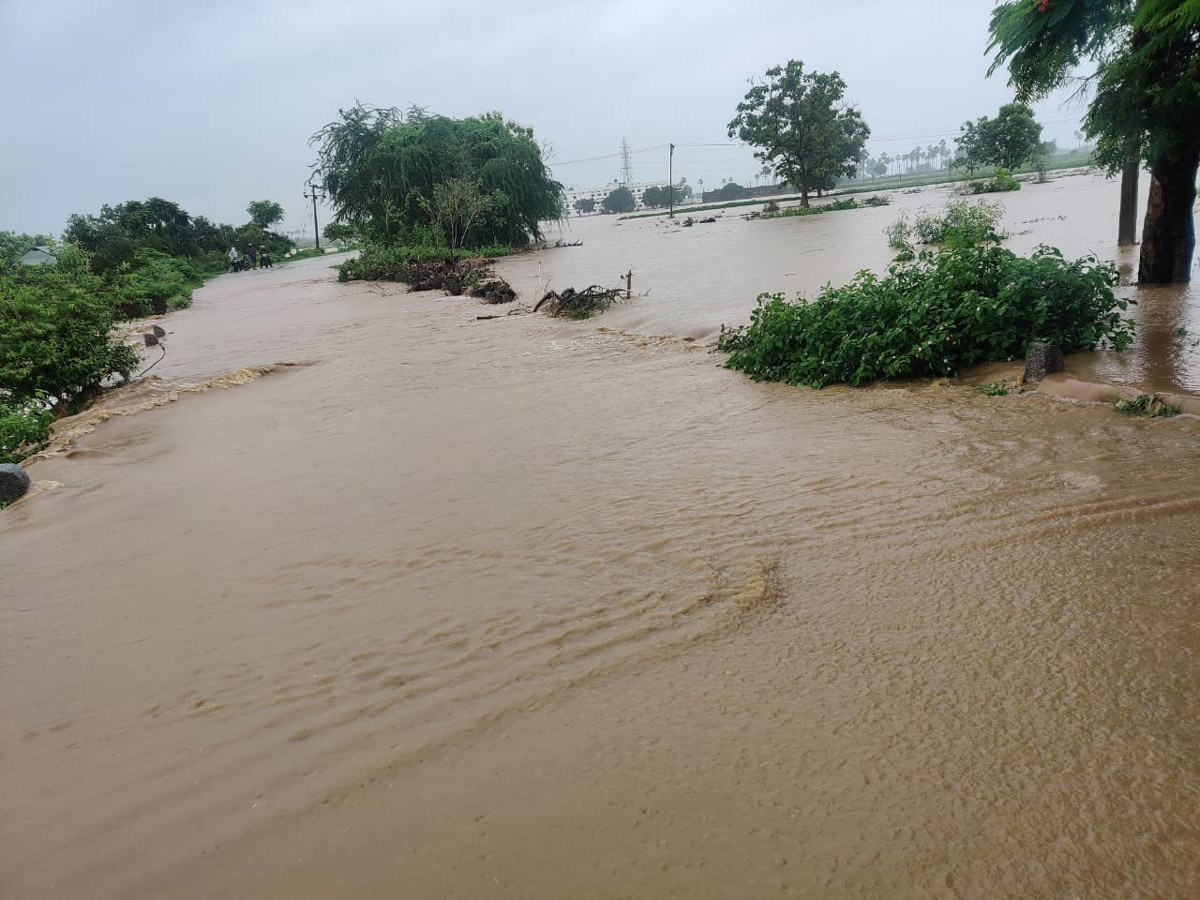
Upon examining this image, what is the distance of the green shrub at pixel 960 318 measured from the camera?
21.6 feet

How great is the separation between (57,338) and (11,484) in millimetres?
4706

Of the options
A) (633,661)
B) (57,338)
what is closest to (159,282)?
(57,338)

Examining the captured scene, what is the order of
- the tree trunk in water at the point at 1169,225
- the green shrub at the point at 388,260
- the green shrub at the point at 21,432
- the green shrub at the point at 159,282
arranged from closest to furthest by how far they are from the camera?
the green shrub at the point at 21,432
the tree trunk in water at the point at 1169,225
the green shrub at the point at 159,282
the green shrub at the point at 388,260

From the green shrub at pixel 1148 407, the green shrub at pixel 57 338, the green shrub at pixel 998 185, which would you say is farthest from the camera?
the green shrub at pixel 998 185

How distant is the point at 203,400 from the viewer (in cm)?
959

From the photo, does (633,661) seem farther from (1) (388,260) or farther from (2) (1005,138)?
(2) (1005,138)

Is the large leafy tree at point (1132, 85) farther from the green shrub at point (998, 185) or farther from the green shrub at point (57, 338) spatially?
the green shrub at point (998, 185)

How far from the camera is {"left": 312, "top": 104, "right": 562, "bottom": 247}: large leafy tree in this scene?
3180cm

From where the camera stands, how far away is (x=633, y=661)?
120 inches

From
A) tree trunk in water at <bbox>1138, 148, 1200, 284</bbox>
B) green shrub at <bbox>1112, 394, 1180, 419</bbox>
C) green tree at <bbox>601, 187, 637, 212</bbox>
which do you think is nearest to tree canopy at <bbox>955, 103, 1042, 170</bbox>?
tree trunk in water at <bbox>1138, 148, 1200, 284</bbox>

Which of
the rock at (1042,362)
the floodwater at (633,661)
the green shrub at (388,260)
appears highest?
the green shrub at (388,260)

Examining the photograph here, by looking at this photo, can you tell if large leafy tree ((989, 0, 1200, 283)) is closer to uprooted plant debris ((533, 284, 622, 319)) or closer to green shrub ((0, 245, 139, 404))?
uprooted plant debris ((533, 284, 622, 319))

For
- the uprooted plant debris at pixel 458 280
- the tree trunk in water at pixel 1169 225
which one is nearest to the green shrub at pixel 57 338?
the uprooted plant debris at pixel 458 280

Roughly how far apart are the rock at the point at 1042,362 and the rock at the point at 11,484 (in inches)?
326
